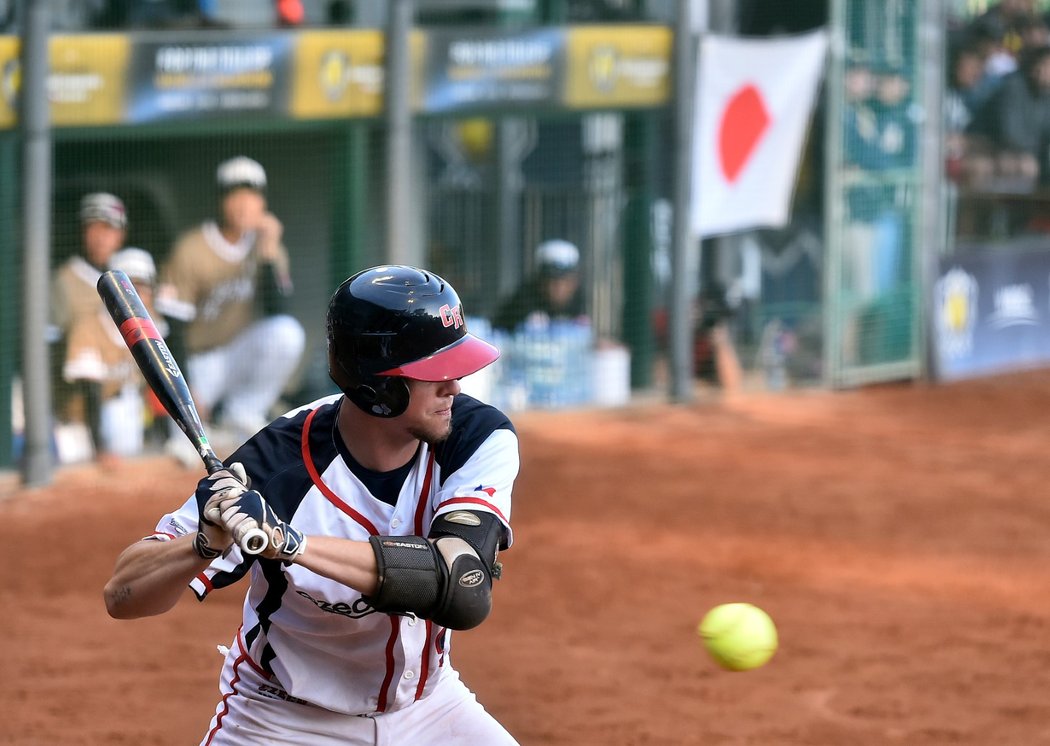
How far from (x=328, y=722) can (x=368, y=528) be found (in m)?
0.42

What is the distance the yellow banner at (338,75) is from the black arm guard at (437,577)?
715 centimetres

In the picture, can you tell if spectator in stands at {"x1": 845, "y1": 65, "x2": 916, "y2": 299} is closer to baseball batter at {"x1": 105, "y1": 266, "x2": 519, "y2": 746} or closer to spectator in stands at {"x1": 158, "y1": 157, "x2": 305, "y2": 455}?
spectator in stands at {"x1": 158, "y1": 157, "x2": 305, "y2": 455}

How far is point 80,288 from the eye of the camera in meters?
8.98

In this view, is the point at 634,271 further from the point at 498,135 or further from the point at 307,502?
the point at 307,502

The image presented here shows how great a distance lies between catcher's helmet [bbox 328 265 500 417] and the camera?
10.0 feet

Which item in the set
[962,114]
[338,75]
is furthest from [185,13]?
[962,114]

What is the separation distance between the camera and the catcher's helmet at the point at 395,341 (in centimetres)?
305

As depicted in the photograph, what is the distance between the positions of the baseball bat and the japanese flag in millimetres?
8447

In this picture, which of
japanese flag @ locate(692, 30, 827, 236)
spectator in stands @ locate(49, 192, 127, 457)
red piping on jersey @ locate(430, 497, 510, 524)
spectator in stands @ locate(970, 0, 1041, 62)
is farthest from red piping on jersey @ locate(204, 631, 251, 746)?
spectator in stands @ locate(970, 0, 1041, 62)

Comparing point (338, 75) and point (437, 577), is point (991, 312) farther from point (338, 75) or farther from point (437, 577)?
point (437, 577)

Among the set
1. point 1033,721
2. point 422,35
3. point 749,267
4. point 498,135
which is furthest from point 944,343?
point 1033,721

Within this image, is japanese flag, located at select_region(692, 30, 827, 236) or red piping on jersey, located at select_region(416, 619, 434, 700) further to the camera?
japanese flag, located at select_region(692, 30, 827, 236)

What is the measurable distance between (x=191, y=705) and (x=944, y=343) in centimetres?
932

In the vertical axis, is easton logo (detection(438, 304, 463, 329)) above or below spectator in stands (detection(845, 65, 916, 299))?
above
